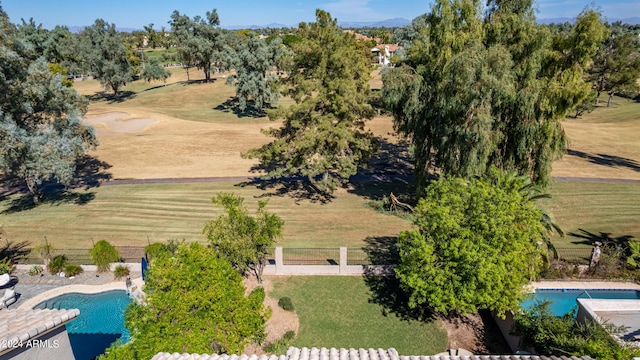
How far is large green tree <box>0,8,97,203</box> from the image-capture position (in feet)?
90.2

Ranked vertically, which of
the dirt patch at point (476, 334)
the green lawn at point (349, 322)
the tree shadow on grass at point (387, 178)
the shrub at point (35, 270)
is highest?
the tree shadow on grass at point (387, 178)

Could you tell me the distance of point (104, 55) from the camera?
7338 cm

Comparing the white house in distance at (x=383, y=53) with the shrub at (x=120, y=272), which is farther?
the white house in distance at (x=383, y=53)

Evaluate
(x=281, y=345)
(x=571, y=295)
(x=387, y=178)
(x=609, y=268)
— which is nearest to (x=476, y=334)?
(x=571, y=295)

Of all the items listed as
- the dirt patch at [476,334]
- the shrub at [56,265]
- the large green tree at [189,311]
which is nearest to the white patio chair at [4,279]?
the shrub at [56,265]

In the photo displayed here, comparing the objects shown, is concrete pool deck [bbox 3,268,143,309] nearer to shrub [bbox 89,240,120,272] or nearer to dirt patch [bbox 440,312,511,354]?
shrub [bbox 89,240,120,272]

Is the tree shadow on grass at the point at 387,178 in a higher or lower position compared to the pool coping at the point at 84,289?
higher

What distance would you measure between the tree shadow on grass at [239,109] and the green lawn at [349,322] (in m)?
50.0

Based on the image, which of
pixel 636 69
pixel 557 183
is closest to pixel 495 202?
pixel 557 183

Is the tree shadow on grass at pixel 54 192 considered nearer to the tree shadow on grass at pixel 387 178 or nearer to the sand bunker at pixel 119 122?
the sand bunker at pixel 119 122

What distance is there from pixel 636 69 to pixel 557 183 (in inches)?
1909

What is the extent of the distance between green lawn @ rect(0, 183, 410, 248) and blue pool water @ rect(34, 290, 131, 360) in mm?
5667

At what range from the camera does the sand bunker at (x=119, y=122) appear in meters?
58.4

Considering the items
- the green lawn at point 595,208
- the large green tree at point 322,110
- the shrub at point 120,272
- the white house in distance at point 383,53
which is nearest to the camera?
the shrub at point 120,272
